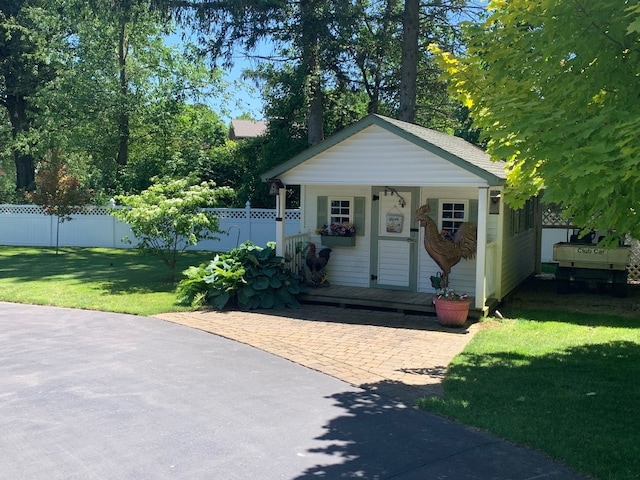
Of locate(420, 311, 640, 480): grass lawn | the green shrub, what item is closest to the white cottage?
the green shrub

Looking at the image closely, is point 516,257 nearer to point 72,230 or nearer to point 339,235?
point 339,235

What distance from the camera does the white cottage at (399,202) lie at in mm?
10031

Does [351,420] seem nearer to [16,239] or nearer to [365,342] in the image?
[365,342]

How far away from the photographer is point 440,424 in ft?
17.1

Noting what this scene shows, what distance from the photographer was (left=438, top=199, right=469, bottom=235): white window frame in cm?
1105

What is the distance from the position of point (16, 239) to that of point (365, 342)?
732 inches

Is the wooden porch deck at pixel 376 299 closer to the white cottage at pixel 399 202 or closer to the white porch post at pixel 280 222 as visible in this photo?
the white cottage at pixel 399 202

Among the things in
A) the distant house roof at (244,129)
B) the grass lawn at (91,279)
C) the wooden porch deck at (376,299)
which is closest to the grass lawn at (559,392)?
the wooden porch deck at (376,299)

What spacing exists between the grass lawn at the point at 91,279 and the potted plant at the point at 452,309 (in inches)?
178

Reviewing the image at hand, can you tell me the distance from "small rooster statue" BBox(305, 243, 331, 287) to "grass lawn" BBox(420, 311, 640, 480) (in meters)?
3.66

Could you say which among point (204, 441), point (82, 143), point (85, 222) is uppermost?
point (82, 143)

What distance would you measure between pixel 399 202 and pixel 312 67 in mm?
9130

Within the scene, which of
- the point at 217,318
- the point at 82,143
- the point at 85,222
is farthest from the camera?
the point at 82,143

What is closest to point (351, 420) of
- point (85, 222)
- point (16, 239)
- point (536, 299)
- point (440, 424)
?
point (440, 424)
